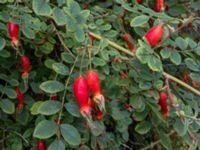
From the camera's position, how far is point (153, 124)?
5.84 ft

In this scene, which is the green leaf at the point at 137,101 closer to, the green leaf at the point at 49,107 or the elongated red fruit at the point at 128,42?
the elongated red fruit at the point at 128,42

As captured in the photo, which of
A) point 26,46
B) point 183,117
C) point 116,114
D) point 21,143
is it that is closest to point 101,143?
point 116,114

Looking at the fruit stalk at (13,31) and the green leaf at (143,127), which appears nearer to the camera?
the fruit stalk at (13,31)

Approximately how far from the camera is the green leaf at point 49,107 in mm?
1414

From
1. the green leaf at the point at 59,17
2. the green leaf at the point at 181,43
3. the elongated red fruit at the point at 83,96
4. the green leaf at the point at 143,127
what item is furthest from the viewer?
the green leaf at the point at 143,127

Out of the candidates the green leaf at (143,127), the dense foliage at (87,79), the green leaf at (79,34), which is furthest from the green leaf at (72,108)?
the green leaf at (143,127)

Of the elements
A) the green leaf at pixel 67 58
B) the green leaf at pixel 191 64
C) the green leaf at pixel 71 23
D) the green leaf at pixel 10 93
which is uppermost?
the green leaf at pixel 71 23

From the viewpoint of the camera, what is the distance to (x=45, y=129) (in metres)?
1.38

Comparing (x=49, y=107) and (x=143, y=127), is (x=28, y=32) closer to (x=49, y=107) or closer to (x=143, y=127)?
(x=49, y=107)

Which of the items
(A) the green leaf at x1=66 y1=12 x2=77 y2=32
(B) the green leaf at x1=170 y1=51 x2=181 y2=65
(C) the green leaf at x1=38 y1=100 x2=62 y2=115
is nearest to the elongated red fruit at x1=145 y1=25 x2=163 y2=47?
(B) the green leaf at x1=170 y1=51 x2=181 y2=65

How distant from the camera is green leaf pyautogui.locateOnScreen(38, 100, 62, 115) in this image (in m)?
1.41

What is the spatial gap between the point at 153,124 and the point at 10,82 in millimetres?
569

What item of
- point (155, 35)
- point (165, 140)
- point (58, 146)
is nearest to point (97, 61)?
point (155, 35)

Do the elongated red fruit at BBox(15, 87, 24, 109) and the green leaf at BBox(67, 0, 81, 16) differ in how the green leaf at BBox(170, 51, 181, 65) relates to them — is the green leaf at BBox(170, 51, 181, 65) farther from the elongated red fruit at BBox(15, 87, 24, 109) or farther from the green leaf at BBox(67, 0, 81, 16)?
the elongated red fruit at BBox(15, 87, 24, 109)
